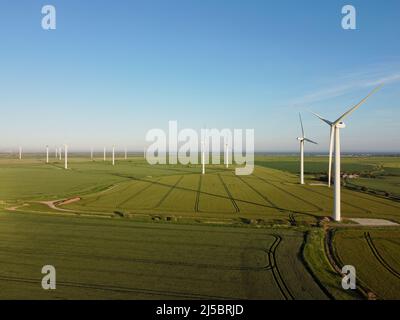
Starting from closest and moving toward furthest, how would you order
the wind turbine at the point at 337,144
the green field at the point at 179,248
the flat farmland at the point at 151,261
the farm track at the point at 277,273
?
the farm track at the point at 277,273 → the flat farmland at the point at 151,261 → the green field at the point at 179,248 → the wind turbine at the point at 337,144

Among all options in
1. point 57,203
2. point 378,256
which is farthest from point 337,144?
point 57,203

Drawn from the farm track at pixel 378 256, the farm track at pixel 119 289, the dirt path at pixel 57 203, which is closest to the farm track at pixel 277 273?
the farm track at pixel 119 289

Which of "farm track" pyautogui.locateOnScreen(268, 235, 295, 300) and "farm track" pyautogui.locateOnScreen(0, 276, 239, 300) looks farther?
"farm track" pyautogui.locateOnScreen(268, 235, 295, 300)

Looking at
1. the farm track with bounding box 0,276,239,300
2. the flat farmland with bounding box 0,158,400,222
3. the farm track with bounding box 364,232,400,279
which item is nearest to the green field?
the farm track with bounding box 0,276,239,300

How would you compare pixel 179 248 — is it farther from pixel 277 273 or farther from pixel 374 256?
pixel 374 256

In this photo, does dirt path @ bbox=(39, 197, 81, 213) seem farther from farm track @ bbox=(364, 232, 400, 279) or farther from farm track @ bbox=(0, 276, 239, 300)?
farm track @ bbox=(364, 232, 400, 279)

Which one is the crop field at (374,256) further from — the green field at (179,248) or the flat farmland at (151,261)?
the flat farmland at (151,261)

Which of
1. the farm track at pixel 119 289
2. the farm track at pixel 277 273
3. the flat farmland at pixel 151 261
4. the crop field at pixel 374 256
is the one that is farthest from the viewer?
the crop field at pixel 374 256

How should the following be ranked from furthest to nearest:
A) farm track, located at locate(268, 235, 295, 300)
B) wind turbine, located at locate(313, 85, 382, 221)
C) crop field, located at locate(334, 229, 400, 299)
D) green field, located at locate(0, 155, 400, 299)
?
wind turbine, located at locate(313, 85, 382, 221) < crop field, located at locate(334, 229, 400, 299) < green field, located at locate(0, 155, 400, 299) < farm track, located at locate(268, 235, 295, 300)

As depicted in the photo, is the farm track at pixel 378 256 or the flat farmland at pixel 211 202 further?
the flat farmland at pixel 211 202
